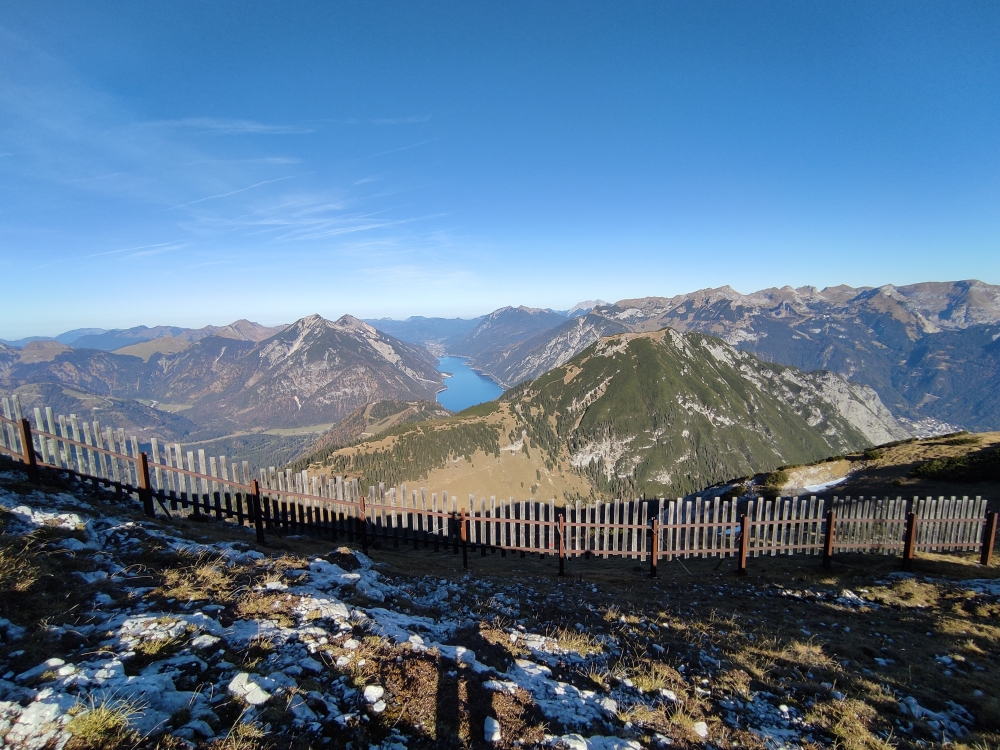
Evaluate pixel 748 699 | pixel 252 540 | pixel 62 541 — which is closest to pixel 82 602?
pixel 62 541

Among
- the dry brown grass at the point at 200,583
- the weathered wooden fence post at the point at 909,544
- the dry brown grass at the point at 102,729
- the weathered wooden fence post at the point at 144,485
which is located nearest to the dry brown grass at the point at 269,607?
the dry brown grass at the point at 200,583

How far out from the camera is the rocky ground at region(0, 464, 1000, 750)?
434 centimetres

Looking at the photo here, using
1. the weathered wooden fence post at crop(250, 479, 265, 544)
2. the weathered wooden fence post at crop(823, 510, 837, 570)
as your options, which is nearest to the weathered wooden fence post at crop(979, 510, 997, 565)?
the weathered wooden fence post at crop(823, 510, 837, 570)

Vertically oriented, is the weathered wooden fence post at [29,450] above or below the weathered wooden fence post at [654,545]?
above

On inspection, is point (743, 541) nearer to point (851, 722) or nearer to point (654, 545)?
point (654, 545)

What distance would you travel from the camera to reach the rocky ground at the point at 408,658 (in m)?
4.34

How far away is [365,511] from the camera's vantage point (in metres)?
15.7

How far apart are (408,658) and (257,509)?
32.3ft

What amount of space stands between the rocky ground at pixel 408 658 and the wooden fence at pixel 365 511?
2.83 meters

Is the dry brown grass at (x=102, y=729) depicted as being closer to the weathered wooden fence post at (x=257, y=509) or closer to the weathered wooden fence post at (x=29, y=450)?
the weathered wooden fence post at (x=257, y=509)

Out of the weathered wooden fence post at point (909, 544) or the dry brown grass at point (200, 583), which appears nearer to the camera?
the dry brown grass at point (200, 583)

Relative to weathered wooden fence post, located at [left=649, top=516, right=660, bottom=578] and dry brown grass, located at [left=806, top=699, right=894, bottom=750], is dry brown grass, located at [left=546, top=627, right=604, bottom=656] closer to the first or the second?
dry brown grass, located at [left=806, top=699, right=894, bottom=750]

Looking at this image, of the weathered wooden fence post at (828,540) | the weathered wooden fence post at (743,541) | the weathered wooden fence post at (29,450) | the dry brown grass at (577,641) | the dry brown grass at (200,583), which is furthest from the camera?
the weathered wooden fence post at (828,540)

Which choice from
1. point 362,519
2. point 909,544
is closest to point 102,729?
point 362,519
